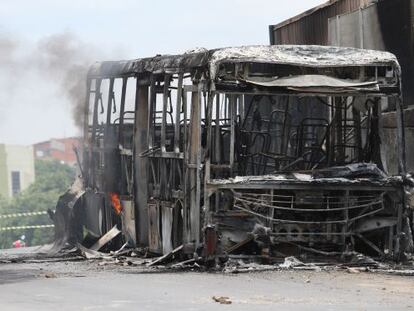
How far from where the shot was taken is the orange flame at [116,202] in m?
17.5

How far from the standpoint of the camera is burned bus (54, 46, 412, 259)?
13516 millimetres

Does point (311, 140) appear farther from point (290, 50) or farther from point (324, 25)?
point (324, 25)

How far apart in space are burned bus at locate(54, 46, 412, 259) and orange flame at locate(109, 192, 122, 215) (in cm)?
147

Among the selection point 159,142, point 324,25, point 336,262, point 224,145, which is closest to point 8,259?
point 159,142

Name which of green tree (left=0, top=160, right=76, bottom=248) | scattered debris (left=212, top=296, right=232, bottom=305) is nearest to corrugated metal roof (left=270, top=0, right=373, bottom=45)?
scattered debris (left=212, top=296, right=232, bottom=305)

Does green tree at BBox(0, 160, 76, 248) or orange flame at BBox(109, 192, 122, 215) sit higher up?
orange flame at BBox(109, 192, 122, 215)

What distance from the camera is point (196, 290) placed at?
10.8 metres

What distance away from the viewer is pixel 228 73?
13.6 meters

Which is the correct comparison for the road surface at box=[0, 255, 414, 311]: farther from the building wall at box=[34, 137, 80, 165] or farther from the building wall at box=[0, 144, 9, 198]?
the building wall at box=[34, 137, 80, 165]

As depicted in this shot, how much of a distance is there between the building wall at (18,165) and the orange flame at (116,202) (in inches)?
3440

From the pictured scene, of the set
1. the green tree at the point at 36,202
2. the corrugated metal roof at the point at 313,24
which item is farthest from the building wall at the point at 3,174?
the corrugated metal roof at the point at 313,24

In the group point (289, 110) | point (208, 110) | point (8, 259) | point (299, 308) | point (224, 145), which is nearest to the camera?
point (299, 308)

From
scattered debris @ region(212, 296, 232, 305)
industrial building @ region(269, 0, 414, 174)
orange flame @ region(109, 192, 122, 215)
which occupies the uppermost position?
industrial building @ region(269, 0, 414, 174)

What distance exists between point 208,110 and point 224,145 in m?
1.07
